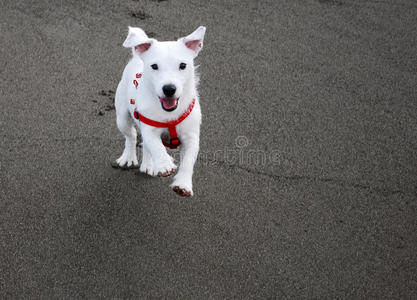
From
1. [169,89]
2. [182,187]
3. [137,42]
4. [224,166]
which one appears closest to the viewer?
[169,89]

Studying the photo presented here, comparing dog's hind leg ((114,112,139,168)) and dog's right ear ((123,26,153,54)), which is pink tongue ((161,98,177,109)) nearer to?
dog's right ear ((123,26,153,54))

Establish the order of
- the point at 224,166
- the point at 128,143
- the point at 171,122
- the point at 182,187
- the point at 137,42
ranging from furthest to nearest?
the point at 224,166, the point at 128,143, the point at 171,122, the point at 182,187, the point at 137,42

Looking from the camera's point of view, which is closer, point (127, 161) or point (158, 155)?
point (158, 155)

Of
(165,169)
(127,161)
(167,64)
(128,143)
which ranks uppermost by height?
(167,64)

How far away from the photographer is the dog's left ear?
9.55 ft

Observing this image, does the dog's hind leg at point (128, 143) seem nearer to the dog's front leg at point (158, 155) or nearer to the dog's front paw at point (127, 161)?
the dog's front paw at point (127, 161)

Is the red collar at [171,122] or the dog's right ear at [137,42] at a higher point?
the dog's right ear at [137,42]

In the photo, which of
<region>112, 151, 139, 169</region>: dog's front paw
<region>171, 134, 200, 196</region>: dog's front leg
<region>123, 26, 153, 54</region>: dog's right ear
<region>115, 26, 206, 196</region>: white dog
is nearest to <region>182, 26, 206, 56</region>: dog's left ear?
<region>115, 26, 206, 196</region>: white dog

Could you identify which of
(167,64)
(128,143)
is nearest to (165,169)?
(167,64)

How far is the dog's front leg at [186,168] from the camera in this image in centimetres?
296

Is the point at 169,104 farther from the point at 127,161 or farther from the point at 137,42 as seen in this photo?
the point at 127,161

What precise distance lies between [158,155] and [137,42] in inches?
32.1

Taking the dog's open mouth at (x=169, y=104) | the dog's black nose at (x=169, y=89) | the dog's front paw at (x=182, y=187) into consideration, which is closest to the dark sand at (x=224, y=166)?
the dog's front paw at (x=182, y=187)

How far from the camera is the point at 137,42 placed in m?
2.84
